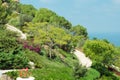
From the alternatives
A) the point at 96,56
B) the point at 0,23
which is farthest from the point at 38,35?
the point at 96,56

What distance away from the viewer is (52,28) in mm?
45469

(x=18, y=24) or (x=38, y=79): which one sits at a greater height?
(x=18, y=24)

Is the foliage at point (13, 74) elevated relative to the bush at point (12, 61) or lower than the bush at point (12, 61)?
lower

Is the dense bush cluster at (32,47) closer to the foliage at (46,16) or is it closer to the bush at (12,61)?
the bush at (12,61)

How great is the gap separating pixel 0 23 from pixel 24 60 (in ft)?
50.5

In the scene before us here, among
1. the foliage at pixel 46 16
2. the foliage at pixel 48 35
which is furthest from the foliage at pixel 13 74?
the foliage at pixel 46 16

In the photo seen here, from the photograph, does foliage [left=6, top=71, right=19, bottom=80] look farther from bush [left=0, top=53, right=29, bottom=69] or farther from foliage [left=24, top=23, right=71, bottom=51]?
foliage [left=24, top=23, right=71, bottom=51]

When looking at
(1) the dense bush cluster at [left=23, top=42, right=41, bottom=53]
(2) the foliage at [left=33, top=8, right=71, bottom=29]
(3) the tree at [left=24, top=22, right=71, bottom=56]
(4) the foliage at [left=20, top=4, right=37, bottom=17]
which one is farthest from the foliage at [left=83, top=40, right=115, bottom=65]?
(4) the foliage at [left=20, top=4, right=37, bottom=17]

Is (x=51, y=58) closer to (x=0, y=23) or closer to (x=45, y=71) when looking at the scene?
(x=0, y=23)

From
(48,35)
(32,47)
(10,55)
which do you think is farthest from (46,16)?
(10,55)

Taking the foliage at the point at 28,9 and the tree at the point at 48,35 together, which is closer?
the tree at the point at 48,35

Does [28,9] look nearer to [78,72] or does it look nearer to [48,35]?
[48,35]

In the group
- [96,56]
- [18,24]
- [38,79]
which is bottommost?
[38,79]

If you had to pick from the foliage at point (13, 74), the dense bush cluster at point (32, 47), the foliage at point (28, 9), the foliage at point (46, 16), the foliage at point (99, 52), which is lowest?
the foliage at point (13, 74)
